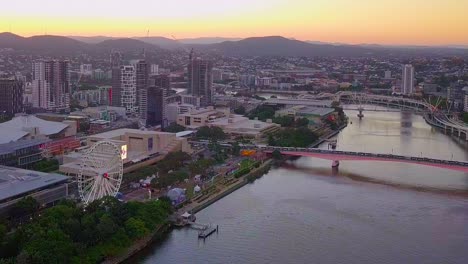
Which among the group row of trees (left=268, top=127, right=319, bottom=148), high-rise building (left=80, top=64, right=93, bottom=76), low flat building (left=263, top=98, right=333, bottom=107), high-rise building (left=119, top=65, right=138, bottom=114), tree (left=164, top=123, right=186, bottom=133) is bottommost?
row of trees (left=268, top=127, right=319, bottom=148)

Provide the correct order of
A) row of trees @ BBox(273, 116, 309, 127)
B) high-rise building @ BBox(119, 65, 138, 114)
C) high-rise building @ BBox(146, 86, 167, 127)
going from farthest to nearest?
high-rise building @ BBox(119, 65, 138, 114), row of trees @ BBox(273, 116, 309, 127), high-rise building @ BBox(146, 86, 167, 127)

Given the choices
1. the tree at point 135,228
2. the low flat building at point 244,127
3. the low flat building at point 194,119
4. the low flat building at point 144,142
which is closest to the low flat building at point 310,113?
the low flat building at point 244,127

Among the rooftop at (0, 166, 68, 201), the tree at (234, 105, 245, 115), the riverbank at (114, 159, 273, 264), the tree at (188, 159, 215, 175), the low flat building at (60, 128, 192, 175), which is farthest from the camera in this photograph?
the tree at (234, 105, 245, 115)

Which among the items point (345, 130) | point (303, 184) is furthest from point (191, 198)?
point (345, 130)


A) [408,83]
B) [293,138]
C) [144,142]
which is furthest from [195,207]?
[408,83]

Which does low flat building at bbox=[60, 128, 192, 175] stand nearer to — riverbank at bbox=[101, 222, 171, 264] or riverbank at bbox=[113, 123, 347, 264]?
riverbank at bbox=[113, 123, 347, 264]

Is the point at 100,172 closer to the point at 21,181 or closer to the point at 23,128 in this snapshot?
the point at 21,181

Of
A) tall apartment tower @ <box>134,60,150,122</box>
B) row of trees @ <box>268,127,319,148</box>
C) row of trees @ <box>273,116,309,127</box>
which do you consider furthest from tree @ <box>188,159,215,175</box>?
row of trees @ <box>273,116,309,127</box>
